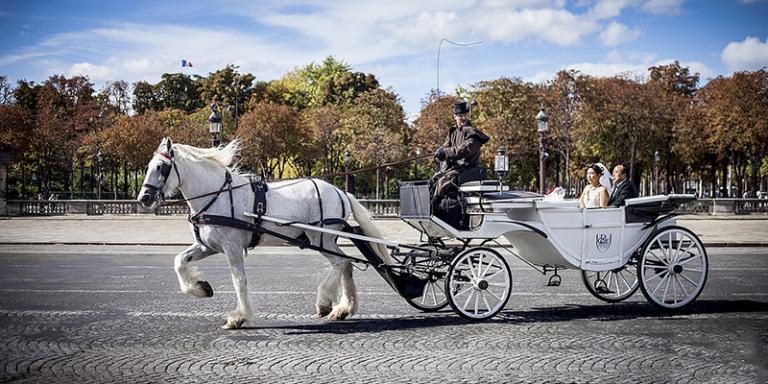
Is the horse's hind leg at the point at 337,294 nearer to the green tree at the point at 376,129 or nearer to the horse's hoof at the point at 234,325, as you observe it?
the horse's hoof at the point at 234,325

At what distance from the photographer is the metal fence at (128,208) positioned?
33.9 m

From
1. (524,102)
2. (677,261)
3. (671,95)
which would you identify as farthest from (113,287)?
(671,95)

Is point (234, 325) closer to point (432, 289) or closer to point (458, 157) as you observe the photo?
point (432, 289)

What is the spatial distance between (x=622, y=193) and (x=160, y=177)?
18.7ft

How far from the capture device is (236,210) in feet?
25.6

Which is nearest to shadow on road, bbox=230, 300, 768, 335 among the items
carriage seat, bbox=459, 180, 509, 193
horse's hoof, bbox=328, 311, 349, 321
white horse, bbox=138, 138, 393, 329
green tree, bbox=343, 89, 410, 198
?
horse's hoof, bbox=328, 311, 349, 321

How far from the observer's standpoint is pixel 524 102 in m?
53.7

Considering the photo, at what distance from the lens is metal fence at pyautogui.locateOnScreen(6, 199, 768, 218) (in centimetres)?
3394

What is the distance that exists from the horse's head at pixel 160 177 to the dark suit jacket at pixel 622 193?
215 inches

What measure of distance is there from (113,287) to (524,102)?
153 ft

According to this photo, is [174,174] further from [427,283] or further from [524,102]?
[524,102]

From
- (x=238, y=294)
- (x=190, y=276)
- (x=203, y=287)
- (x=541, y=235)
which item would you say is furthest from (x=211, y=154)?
(x=541, y=235)

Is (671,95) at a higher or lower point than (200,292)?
higher

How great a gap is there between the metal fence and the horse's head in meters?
25.9
